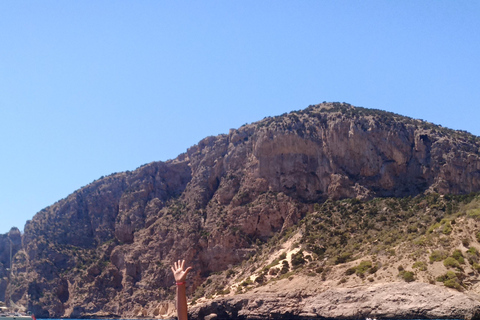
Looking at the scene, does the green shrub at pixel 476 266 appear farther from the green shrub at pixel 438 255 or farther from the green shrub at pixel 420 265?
the green shrub at pixel 420 265

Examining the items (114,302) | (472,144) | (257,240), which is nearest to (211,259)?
(257,240)

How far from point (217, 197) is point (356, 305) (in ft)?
154

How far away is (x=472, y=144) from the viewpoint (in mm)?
87125

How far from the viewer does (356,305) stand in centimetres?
5928

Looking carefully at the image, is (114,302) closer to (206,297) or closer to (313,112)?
(206,297)

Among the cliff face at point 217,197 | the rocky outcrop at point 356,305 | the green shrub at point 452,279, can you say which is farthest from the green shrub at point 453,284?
the cliff face at point 217,197

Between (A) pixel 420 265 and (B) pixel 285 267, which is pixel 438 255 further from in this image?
(B) pixel 285 267

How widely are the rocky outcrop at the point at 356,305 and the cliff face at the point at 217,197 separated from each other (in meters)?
21.2

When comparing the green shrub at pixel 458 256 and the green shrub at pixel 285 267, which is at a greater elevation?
the green shrub at pixel 285 267

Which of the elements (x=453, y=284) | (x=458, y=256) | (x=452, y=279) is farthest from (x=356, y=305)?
(x=458, y=256)

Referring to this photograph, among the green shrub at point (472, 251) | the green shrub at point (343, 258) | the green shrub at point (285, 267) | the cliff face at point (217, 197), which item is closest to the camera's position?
the green shrub at point (472, 251)

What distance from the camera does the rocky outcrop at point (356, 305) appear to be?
5212 centimetres

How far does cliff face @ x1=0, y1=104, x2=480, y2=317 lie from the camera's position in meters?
88.9

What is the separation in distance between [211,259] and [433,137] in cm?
3956
